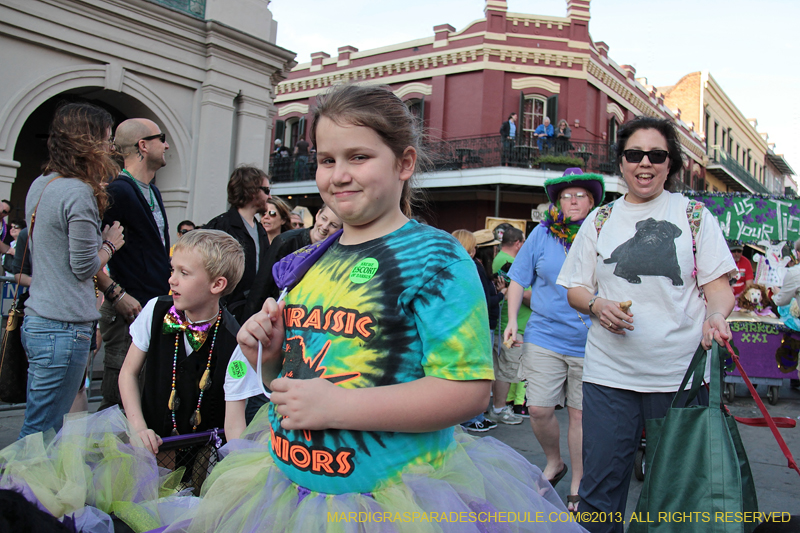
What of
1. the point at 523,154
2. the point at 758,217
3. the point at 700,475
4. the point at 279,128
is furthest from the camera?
the point at 279,128

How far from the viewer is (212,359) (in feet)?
8.48

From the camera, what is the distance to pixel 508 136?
18.8m

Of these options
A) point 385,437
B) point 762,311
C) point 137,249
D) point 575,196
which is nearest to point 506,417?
point 575,196

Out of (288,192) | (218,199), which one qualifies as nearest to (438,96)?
(288,192)

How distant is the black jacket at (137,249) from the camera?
3.44 metres

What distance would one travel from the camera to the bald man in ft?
11.0

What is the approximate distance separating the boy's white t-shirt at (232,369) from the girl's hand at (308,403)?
1.15 meters

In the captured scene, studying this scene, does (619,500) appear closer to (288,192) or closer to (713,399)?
(713,399)

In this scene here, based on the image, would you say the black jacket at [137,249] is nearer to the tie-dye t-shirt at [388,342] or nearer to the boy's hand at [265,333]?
the boy's hand at [265,333]

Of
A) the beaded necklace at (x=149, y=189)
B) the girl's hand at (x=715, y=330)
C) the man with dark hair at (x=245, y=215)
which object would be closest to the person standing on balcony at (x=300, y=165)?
the man with dark hair at (x=245, y=215)

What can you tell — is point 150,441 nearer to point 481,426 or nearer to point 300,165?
point 481,426

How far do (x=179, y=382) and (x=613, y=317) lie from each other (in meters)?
1.94

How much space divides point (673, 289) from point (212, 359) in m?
2.10

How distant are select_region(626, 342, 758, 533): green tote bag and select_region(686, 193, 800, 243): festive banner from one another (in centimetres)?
727
